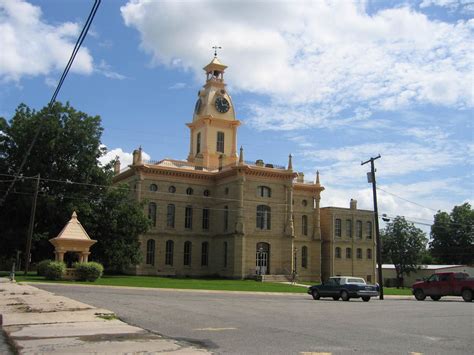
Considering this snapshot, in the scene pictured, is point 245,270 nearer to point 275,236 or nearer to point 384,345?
point 275,236

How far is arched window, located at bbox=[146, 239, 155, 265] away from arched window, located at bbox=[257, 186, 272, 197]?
12.7 metres

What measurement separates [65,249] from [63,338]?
2991cm

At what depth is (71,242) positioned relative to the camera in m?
39.2

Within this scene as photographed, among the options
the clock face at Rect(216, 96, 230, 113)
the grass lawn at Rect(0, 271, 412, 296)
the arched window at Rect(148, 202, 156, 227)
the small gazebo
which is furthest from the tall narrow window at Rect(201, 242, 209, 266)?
the small gazebo

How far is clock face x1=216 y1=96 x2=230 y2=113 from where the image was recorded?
67.6 meters

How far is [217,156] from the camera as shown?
218 ft

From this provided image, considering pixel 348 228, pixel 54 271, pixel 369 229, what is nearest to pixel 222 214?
pixel 348 228

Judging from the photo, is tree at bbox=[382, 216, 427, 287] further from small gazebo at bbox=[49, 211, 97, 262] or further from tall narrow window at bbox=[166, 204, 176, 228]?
small gazebo at bbox=[49, 211, 97, 262]

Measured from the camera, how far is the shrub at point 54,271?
122 feet

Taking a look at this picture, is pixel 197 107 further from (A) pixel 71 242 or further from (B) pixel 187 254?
(A) pixel 71 242

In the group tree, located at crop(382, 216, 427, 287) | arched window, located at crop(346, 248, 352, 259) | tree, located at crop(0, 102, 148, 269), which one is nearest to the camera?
tree, located at crop(0, 102, 148, 269)

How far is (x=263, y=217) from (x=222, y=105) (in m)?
16.7

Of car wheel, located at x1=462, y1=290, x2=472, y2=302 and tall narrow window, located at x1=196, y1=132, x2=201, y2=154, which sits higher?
tall narrow window, located at x1=196, y1=132, x2=201, y2=154

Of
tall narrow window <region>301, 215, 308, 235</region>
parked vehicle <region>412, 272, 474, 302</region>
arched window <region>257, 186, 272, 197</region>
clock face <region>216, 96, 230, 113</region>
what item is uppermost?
clock face <region>216, 96, 230, 113</region>
